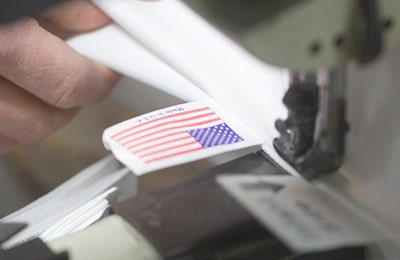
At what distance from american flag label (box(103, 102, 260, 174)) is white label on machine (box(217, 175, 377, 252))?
0.06 m

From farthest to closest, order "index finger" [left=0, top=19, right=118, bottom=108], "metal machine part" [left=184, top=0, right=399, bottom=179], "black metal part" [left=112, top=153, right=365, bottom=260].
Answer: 1. "index finger" [left=0, top=19, right=118, bottom=108]
2. "black metal part" [left=112, top=153, right=365, bottom=260]
3. "metal machine part" [left=184, top=0, right=399, bottom=179]

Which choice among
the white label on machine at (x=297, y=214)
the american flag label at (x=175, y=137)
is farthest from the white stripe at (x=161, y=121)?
the white label on machine at (x=297, y=214)

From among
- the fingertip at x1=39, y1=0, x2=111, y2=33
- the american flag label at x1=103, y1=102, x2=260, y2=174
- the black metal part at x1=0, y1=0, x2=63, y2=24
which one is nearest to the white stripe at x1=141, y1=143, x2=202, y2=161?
the american flag label at x1=103, y1=102, x2=260, y2=174

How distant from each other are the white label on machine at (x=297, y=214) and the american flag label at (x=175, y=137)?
0.06 metres

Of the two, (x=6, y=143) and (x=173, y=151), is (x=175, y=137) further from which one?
(x=6, y=143)

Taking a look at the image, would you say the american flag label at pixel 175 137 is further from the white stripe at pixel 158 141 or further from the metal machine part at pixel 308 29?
the metal machine part at pixel 308 29

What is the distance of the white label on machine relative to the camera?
380 millimetres

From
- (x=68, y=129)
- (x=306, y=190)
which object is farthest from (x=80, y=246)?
(x=68, y=129)

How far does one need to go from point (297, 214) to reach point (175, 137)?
0.41ft

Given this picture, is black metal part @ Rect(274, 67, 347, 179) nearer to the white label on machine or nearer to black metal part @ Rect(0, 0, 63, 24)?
the white label on machine

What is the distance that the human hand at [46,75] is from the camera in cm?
59

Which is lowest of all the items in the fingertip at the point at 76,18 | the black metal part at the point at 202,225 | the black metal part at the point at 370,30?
the black metal part at the point at 202,225

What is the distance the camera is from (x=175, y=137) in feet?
1.63

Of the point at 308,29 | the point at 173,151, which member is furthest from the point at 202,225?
the point at 308,29
